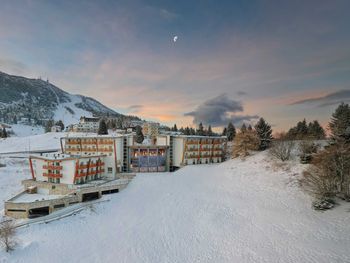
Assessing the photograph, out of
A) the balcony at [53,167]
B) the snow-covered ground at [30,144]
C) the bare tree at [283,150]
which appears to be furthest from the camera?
the snow-covered ground at [30,144]

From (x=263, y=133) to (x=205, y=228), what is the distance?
39502 millimetres

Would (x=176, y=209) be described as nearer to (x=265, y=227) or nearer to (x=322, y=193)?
(x=265, y=227)

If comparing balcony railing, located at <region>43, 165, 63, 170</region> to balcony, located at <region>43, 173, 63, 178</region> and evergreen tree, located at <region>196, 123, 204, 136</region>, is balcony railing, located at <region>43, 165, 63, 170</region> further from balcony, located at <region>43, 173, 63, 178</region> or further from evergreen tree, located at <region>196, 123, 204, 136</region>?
evergreen tree, located at <region>196, 123, 204, 136</region>

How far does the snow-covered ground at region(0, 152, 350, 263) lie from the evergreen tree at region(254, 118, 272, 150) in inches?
687

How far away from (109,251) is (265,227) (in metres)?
19.1

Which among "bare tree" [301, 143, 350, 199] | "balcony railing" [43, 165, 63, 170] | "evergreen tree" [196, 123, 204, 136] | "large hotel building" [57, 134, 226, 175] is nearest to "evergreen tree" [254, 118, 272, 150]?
"large hotel building" [57, 134, 226, 175]

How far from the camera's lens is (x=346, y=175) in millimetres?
28266

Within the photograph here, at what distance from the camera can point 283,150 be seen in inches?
1843

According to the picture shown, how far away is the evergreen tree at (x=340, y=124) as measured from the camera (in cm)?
3472

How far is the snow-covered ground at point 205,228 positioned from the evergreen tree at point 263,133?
17.4 m

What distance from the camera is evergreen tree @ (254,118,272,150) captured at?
59594 millimetres

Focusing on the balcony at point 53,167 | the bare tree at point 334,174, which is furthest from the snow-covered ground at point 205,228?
the balcony at point 53,167

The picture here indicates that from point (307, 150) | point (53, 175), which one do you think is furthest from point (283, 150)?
point (53, 175)

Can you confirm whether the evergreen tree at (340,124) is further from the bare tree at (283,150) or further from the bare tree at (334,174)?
the bare tree at (283,150)
